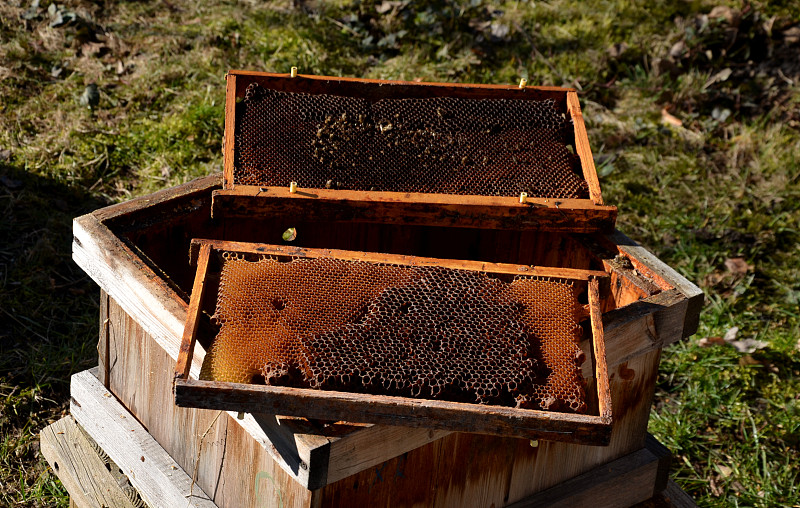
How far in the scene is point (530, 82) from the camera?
5766 millimetres

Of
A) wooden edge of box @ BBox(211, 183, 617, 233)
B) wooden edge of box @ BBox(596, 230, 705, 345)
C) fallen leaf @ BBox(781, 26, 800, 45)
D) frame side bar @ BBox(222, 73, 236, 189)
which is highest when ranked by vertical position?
fallen leaf @ BBox(781, 26, 800, 45)

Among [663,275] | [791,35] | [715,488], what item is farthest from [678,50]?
[663,275]

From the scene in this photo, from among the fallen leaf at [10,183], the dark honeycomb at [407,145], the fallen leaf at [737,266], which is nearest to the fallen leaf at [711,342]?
the fallen leaf at [737,266]

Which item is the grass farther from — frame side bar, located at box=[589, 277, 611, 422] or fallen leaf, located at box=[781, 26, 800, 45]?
frame side bar, located at box=[589, 277, 611, 422]

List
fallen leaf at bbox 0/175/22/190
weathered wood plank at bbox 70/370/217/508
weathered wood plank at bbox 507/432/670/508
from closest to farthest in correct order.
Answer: weathered wood plank at bbox 70/370/217/508 < weathered wood plank at bbox 507/432/670/508 < fallen leaf at bbox 0/175/22/190

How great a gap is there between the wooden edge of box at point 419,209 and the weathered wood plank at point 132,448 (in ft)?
2.79

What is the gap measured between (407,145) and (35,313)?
2.27 meters

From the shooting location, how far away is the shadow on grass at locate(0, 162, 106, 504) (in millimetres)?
3676

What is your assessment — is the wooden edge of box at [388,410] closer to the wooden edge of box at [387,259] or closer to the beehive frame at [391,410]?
the beehive frame at [391,410]

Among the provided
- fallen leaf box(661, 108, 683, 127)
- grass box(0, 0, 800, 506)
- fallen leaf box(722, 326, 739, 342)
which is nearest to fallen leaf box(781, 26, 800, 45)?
grass box(0, 0, 800, 506)

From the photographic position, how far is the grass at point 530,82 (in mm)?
3922

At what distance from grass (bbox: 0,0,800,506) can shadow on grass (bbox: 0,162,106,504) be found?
0.03 feet

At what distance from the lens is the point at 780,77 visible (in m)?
5.88

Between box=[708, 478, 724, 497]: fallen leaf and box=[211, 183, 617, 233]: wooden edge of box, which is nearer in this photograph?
box=[211, 183, 617, 233]: wooden edge of box
